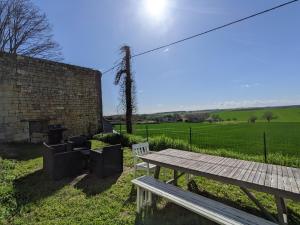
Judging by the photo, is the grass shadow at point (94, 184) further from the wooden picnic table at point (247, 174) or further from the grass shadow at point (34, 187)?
the wooden picnic table at point (247, 174)

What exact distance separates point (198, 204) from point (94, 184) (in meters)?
2.64

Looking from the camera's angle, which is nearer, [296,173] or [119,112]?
[296,173]

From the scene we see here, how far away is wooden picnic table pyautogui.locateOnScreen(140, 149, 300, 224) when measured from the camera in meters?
2.24

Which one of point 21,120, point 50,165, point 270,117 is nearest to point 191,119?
point 270,117

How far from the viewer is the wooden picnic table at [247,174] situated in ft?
7.36

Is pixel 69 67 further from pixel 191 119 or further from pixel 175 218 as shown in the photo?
pixel 191 119

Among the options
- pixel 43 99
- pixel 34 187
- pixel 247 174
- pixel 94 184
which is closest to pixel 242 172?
pixel 247 174

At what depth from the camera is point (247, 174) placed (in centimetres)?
265

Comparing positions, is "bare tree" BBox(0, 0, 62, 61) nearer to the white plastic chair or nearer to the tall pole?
the tall pole

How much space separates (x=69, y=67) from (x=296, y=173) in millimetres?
11266

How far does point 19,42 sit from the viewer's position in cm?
1454

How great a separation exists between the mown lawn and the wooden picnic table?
71 centimetres

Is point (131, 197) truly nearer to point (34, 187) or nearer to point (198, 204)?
point (198, 204)

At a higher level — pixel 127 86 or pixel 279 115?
pixel 127 86
